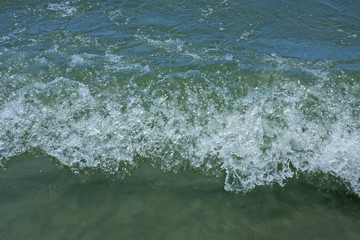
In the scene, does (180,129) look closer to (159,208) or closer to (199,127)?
(199,127)

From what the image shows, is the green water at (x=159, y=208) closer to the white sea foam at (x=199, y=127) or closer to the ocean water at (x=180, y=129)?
the ocean water at (x=180, y=129)

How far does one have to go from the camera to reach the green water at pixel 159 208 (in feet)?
10.0

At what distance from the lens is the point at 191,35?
19.6ft

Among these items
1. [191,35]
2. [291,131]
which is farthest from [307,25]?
[291,131]

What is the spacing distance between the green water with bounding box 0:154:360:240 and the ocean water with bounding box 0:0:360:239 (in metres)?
0.01

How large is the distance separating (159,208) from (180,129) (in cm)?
118

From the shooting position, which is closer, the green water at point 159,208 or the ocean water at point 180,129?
the green water at point 159,208

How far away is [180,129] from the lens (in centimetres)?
419

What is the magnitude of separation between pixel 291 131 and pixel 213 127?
91 centimetres

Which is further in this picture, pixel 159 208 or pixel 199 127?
pixel 199 127

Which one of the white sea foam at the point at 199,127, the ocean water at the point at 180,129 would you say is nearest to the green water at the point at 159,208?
the ocean water at the point at 180,129

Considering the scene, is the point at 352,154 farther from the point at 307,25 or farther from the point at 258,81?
the point at 307,25

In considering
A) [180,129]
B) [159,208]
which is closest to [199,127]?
[180,129]

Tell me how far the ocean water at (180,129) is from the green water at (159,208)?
1cm
